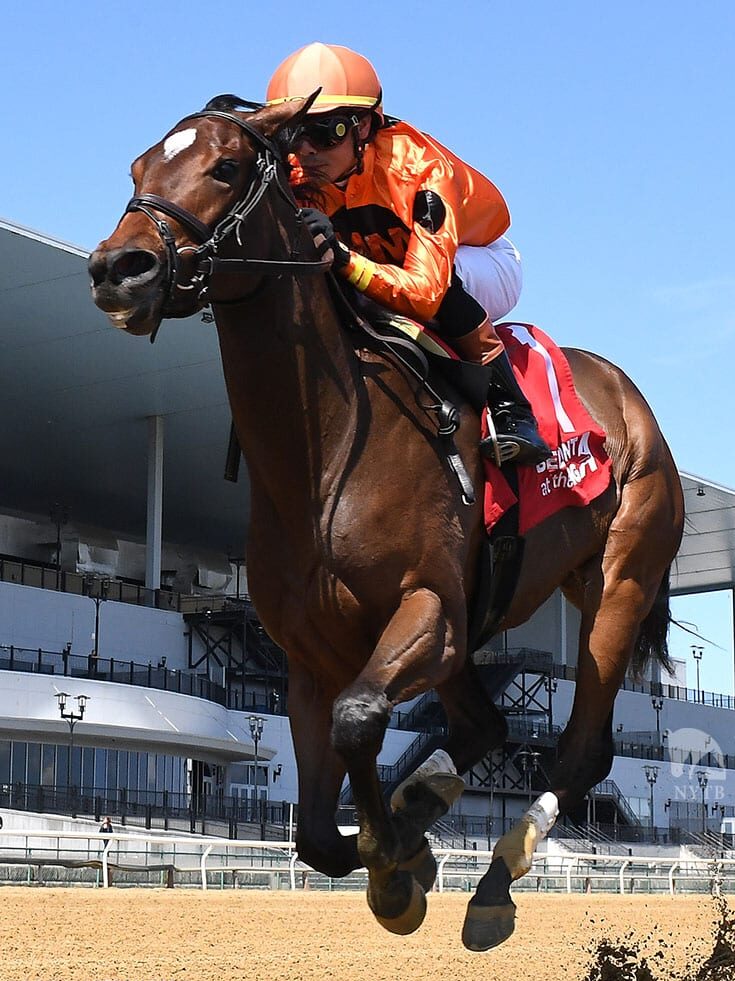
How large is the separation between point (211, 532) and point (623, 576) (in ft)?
161

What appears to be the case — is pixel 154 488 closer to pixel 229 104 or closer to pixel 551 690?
pixel 551 690

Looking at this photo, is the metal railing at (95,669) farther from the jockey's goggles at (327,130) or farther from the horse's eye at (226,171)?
the horse's eye at (226,171)

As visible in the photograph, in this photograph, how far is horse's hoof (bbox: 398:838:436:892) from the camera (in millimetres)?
4586

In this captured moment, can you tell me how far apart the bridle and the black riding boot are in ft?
2.96

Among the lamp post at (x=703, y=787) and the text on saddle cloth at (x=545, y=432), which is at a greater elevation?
the text on saddle cloth at (x=545, y=432)

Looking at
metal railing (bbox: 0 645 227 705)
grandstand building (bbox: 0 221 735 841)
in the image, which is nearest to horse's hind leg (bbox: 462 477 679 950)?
grandstand building (bbox: 0 221 735 841)

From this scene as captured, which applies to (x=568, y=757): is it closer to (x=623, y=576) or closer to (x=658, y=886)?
(x=623, y=576)

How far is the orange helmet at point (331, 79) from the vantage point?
4.70 metres

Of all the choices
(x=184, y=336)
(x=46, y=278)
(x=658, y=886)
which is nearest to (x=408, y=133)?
(x=658, y=886)

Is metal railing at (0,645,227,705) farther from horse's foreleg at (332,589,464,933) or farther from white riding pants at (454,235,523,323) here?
horse's foreleg at (332,589,464,933)

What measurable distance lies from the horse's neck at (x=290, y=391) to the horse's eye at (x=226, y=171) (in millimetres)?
358

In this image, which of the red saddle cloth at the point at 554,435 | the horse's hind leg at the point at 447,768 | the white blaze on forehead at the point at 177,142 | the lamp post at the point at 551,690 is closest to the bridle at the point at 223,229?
the white blaze on forehead at the point at 177,142

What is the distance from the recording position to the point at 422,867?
464cm

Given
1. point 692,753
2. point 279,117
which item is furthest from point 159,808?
point 692,753
